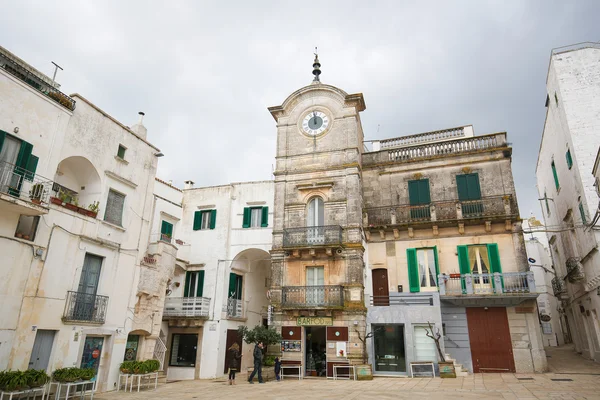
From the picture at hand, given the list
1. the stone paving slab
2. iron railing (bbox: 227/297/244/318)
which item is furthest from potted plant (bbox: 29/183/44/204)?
iron railing (bbox: 227/297/244/318)

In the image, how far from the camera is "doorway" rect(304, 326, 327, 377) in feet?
66.4

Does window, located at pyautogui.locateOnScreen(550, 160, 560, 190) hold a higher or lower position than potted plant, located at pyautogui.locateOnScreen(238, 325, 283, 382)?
higher

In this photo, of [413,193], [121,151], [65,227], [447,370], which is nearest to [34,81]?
[121,151]

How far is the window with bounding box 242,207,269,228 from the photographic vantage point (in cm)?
2450

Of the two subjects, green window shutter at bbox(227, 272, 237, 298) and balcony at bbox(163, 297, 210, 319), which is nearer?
balcony at bbox(163, 297, 210, 319)

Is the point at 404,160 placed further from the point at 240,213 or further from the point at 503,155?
the point at 240,213

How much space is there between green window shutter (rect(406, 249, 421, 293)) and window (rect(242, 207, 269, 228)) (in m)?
8.53

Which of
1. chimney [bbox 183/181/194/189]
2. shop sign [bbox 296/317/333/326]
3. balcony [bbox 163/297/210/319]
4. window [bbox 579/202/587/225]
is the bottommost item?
shop sign [bbox 296/317/333/326]

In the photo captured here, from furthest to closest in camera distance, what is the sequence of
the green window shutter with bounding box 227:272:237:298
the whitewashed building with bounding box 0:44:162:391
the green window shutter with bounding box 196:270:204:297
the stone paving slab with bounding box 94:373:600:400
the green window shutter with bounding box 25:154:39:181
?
the green window shutter with bounding box 227:272:237:298 → the green window shutter with bounding box 196:270:204:297 → the green window shutter with bounding box 25:154:39:181 → the whitewashed building with bounding box 0:44:162:391 → the stone paving slab with bounding box 94:373:600:400

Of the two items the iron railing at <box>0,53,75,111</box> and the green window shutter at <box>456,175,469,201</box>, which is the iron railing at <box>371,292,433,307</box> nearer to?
the green window shutter at <box>456,175,469,201</box>

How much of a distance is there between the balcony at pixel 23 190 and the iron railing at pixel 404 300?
1560 cm

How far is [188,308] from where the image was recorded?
23141mm

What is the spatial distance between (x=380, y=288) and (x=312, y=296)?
12.8ft

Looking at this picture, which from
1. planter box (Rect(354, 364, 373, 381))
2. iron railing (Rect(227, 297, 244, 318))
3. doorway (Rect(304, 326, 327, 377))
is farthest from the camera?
iron railing (Rect(227, 297, 244, 318))
